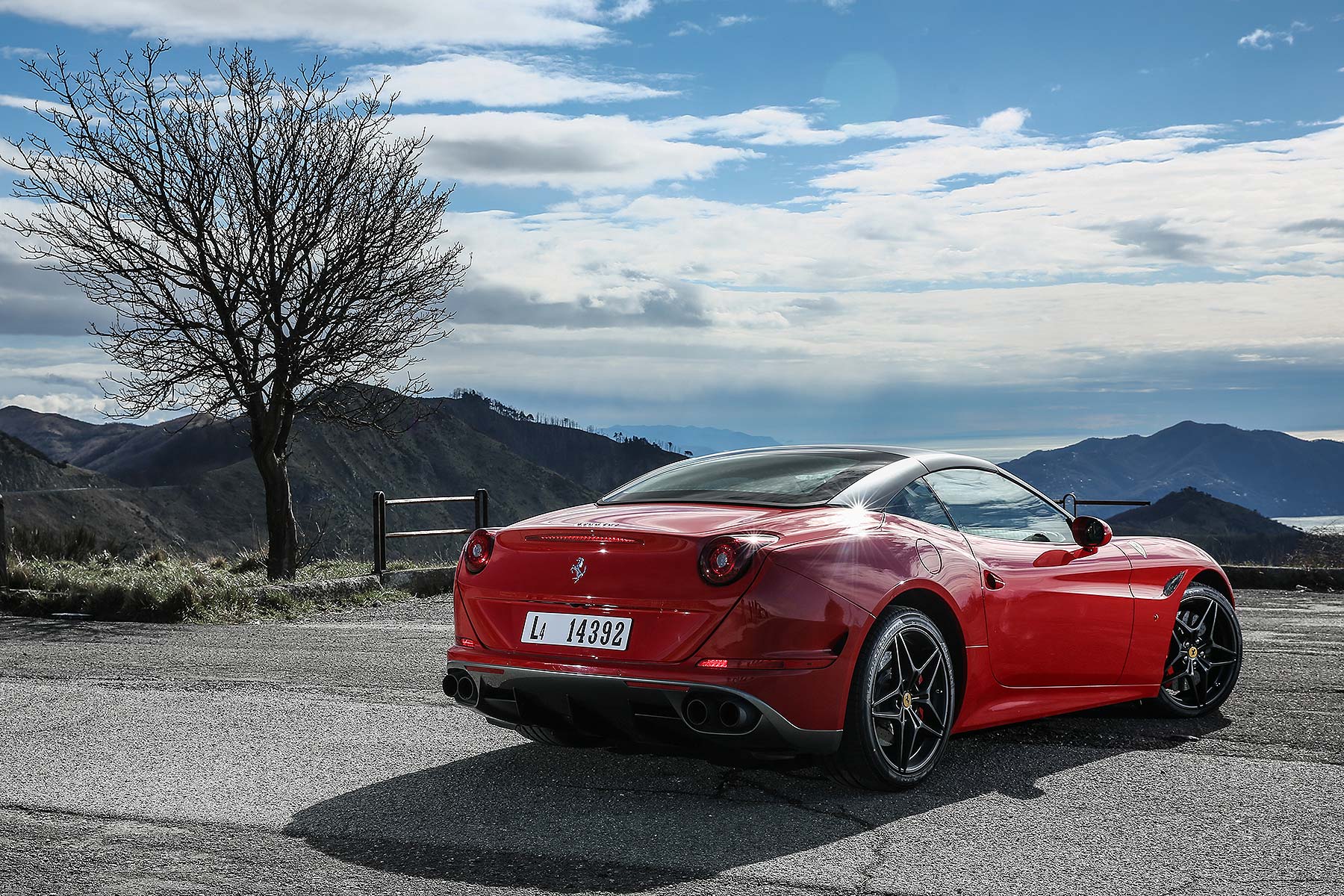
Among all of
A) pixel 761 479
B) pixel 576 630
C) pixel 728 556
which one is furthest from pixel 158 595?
pixel 728 556

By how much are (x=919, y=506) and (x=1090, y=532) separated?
1.09m

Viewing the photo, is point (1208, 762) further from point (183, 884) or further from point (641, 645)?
point (183, 884)

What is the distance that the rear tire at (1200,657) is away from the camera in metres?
6.73

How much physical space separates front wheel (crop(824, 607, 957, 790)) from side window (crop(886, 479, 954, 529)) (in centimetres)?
48

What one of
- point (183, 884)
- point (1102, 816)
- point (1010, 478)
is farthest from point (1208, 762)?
point (183, 884)

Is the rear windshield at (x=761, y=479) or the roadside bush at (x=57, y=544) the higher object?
the rear windshield at (x=761, y=479)

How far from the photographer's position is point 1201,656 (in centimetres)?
686

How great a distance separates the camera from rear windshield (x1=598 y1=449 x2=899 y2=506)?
5.43m

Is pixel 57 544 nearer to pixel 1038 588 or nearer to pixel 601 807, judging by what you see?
pixel 601 807

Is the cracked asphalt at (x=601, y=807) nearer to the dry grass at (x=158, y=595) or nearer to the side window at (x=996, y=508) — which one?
the side window at (x=996, y=508)

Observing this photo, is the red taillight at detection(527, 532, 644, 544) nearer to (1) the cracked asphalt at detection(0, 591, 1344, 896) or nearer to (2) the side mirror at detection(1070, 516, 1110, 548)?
(1) the cracked asphalt at detection(0, 591, 1344, 896)

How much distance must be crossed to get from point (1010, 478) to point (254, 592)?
9608 millimetres

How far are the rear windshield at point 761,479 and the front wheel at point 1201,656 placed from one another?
2203 mm

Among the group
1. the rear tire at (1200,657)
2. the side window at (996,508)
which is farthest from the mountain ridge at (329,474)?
the side window at (996,508)
